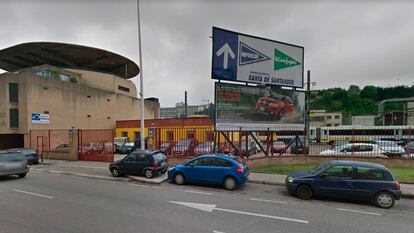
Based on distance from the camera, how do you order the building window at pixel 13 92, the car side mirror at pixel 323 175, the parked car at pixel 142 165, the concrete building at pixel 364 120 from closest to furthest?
the car side mirror at pixel 323 175
the parked car at pixel 142 165
the building window at pixel 13 92
the concrete building at pixel 364 120

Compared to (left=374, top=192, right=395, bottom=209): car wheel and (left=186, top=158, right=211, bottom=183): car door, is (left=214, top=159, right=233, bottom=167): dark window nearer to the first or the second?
(left=186, top=158, right=211, bottom=183): car door

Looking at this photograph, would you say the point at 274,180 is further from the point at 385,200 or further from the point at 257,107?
the point at 257,107

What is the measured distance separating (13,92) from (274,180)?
27.4 m

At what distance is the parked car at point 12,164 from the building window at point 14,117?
50.8ft

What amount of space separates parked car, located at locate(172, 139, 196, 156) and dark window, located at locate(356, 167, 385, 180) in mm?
8895

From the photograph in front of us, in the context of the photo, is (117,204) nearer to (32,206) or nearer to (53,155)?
(32,206)

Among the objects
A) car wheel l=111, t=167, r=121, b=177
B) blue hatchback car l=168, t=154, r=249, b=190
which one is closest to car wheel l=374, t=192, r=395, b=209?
blue hatchback car l=168, t=154, r=249, b=190

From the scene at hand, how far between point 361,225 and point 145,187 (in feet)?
24.5

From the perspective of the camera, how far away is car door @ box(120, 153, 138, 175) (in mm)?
11136

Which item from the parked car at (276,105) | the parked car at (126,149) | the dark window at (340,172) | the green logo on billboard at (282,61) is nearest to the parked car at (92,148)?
the parked car at (126,149)

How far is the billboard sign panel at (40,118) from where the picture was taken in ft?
78.4

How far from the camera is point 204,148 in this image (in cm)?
1416

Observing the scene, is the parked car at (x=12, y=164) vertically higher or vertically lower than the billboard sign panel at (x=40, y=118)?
lower

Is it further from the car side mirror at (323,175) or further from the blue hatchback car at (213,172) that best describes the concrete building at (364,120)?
the blue hatchback car at (213,172)
